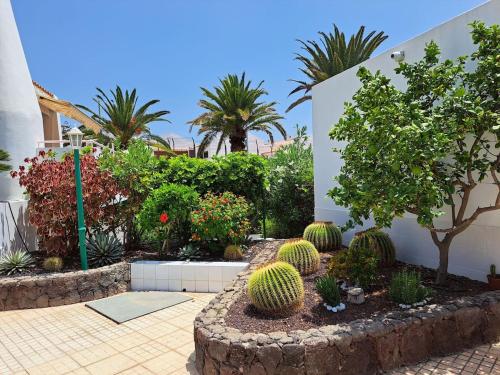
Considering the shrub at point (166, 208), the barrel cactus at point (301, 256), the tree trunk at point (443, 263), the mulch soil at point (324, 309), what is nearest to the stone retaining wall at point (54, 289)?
the shrub at point (166, 208)

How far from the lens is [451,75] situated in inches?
204

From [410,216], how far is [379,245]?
2.83 ft

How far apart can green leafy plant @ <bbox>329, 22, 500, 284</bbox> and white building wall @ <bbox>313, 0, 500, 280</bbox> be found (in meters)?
0.39

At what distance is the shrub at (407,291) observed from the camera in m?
4.83

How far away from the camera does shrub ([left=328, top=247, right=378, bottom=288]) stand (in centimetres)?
554

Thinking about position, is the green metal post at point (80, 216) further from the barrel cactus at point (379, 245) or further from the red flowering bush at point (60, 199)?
the barrel cactus at point (379, 245)

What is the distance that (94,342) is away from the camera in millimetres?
5477

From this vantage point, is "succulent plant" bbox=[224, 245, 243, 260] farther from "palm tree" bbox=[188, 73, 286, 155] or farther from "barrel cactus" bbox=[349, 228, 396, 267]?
"palm tree" bbox=[188, 73, 286, 155]

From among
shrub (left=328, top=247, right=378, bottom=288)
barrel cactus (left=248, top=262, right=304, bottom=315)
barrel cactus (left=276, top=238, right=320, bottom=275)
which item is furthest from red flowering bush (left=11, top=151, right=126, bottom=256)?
shrub (left=328, top=247, right=378, bottom=288)

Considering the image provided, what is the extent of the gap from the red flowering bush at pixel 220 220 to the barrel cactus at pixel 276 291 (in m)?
3.07

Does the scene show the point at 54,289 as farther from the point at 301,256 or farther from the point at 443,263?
the point at 443,263

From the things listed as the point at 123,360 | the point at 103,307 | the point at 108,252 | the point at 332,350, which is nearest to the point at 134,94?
the point at 108,252

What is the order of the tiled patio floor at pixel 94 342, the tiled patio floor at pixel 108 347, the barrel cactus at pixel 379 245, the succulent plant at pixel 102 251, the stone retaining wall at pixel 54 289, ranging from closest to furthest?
1. the tiled patio floor at pixel 108 347
2. the tiled patio floor at pixel 94 342
3. the barrel cactus at pixel 379 245
4. the stone retaining wall at pixel 54 289
5. the succulent plant at pixel 102 251

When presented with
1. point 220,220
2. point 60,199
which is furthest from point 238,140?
point 60,199
